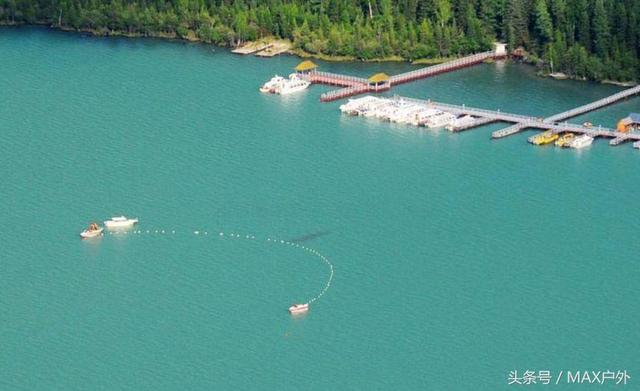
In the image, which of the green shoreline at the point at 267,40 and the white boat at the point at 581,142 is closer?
the white boat at the point at 581,142

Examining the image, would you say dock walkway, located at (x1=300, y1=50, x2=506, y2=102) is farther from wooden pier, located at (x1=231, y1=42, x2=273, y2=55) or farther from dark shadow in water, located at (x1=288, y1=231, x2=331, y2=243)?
dark shadow in water, located at (x1=288, y1=231, x2=331, y2=243)

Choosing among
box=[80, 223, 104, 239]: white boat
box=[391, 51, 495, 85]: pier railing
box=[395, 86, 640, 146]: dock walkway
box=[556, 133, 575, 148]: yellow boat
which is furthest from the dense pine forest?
box=[80, 223, 104, 239]: white boat

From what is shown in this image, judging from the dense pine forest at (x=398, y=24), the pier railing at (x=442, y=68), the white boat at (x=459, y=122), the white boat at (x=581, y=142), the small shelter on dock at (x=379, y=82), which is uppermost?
the dense pine forest at (x=398, y=24)

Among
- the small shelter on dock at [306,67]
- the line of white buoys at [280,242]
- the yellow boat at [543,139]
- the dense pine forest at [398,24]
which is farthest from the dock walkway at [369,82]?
the line of white buoys at [280,242]

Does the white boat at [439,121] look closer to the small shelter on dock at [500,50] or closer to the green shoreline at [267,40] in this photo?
the green shoreline at [267,40]

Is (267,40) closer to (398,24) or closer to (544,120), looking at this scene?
(398,24)

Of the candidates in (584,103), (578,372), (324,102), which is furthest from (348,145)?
(578,372)
